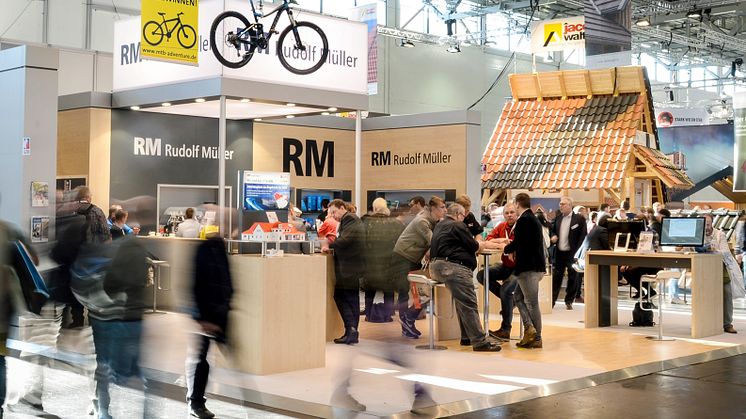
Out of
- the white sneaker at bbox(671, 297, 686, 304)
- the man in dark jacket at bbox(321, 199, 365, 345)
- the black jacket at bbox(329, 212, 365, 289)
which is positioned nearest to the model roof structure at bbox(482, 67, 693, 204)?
the white sneaker at bbox(671, 297, 686, 304)

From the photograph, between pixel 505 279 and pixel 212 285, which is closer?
pixel 212 285

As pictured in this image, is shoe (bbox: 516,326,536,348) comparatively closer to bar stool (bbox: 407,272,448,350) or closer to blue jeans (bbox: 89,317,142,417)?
bar stool (bbox: 407,272,448,350)

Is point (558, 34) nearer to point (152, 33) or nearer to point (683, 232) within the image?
point (683, 232)

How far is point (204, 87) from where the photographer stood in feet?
34.7

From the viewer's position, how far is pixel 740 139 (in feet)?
65.1

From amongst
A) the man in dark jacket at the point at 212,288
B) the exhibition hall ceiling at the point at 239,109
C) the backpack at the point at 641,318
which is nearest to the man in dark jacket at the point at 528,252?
the backpack at the point at 641,318

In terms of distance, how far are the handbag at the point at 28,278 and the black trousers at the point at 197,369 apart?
37.2 inches

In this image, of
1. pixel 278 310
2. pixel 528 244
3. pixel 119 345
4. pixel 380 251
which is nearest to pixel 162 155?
pixel 278 310

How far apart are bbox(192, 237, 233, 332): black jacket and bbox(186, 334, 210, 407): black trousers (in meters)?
0.44

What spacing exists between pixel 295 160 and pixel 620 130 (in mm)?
Answer: 7549

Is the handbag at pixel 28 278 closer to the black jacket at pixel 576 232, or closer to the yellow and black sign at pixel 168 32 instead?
the yellow and black sign at pixel 168 32

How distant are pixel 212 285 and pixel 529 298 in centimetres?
496

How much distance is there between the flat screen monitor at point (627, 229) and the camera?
11375mm

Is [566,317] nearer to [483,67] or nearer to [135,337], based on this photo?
[135,337]
